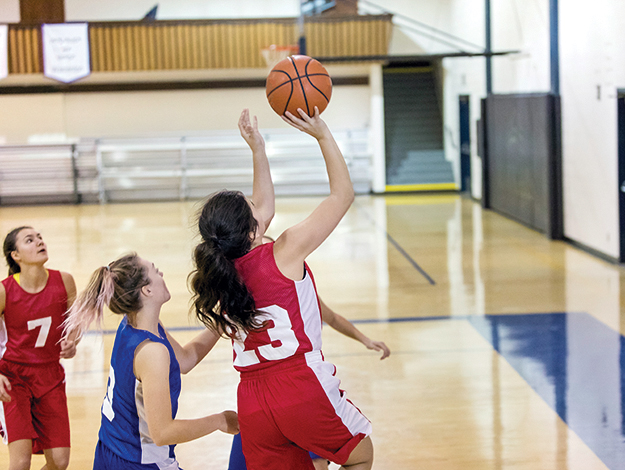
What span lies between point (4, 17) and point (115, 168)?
4588 millimetres

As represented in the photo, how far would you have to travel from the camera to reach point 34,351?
130 inches

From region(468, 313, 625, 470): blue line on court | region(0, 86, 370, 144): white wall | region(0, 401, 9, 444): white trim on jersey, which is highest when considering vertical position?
region(0, 86, 370, 144): white wall

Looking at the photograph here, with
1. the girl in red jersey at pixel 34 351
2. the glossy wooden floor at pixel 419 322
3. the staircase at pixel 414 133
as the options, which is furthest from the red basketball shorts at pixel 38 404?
the staircase at pixel 414 133

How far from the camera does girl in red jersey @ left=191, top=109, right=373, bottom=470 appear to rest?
7.39ft

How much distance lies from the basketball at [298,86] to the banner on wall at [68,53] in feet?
46.5

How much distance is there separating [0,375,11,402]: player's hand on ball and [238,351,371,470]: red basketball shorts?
1213 millimetres

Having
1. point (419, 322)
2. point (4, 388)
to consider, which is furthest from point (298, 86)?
point (419, 322)

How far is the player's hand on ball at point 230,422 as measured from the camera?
7.43 ft

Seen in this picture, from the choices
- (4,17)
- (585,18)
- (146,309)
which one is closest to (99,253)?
(585,18)

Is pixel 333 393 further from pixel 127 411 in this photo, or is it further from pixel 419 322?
pixel 419 322

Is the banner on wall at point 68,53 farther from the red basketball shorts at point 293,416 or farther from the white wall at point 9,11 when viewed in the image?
the red basketball shorts at point 293,416

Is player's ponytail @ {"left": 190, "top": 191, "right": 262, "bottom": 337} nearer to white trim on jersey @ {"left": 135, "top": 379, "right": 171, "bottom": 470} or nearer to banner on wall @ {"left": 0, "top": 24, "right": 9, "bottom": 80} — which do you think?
white trim on jersey @ {"left": 135, "top": 379, "right": 171, "bottom": 470}

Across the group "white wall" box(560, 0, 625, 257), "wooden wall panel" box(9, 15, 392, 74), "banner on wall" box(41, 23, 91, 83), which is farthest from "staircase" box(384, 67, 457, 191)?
"banner on wall" box(41, 23, 91, 83)

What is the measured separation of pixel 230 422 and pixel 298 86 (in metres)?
1.33
